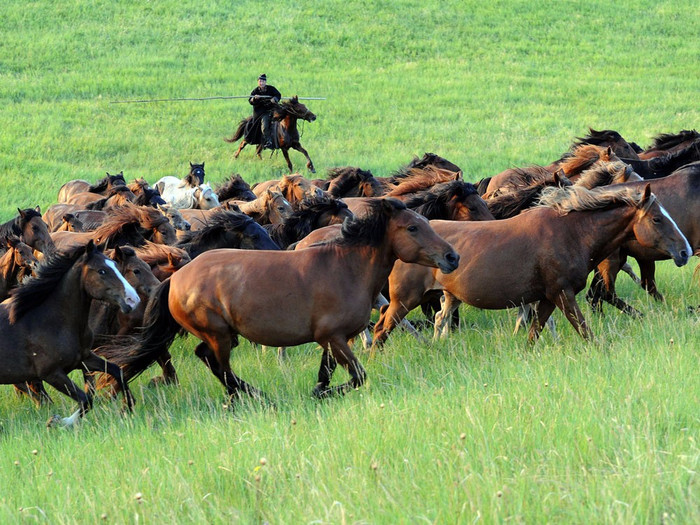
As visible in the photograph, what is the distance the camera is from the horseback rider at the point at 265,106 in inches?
1038

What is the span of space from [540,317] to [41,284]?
14.4ft

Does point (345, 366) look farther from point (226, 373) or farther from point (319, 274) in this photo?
point (226, 373)

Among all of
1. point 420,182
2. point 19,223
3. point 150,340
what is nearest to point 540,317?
point 150,340

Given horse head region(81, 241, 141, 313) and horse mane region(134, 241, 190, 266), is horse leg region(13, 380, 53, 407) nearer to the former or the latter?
horse head region(81, 241, 141, 313)

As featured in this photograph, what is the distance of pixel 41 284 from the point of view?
8.11m

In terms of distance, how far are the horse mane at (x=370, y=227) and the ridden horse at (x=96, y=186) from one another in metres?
10.2

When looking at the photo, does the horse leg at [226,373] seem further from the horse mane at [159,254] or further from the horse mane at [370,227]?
the horse mane at [159,254]

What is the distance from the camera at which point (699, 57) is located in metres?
41.5

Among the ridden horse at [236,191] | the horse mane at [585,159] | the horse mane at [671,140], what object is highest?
the horse mane at [585,159]

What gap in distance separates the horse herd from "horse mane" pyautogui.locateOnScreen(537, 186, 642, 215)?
0.01 metres

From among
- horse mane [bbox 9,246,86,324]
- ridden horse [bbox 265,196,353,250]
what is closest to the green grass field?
horse mane [bbox 9,246,86,324]

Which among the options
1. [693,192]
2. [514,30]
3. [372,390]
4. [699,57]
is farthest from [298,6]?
[372,390]

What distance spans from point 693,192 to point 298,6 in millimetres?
38393

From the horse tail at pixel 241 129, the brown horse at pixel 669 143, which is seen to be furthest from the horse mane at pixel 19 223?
the horse tail at pixel 241 129
